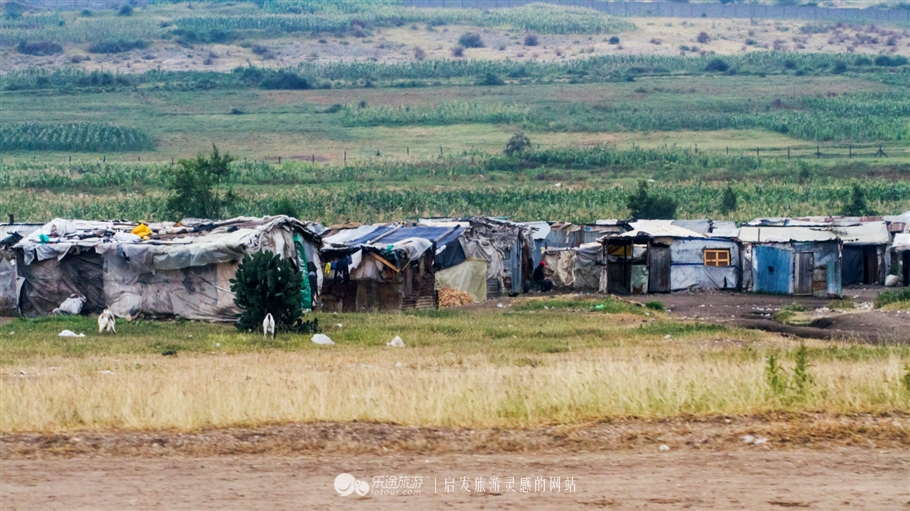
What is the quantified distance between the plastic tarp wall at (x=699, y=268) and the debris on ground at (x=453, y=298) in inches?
333

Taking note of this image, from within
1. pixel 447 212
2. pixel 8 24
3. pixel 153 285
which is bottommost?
pixel 447 212

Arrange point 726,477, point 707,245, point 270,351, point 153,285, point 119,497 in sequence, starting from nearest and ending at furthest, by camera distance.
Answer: point 119,497 < point 726,477 < point 270,351 < point 153,285 < point 707,245

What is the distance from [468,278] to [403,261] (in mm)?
4657

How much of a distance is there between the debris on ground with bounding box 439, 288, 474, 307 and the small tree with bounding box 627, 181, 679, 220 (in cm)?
3148

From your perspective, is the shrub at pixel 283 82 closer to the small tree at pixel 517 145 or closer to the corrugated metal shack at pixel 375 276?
the small tree at pixel 517 145

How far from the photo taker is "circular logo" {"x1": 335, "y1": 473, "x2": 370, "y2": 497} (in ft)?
28.1

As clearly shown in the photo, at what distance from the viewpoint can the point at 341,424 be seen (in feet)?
34.9

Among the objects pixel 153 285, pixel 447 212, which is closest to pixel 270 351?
pixel 153 285

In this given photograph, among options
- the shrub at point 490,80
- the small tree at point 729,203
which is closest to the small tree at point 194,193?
the small tree at point 729,203

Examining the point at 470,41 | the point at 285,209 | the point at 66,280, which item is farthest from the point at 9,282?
the point at 470,41

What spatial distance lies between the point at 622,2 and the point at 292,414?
7394 inches

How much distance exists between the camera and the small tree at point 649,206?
6359 centimetres

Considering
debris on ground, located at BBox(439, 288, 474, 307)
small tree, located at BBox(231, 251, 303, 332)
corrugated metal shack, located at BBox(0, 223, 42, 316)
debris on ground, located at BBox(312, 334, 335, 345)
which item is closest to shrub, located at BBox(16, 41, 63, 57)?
debris on ground, located at BBox(439, 288, 474, 307)

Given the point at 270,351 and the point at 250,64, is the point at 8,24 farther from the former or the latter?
the point at 270,351
